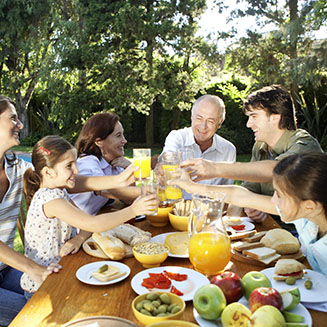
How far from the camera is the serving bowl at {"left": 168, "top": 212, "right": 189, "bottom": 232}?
→ 2172mm

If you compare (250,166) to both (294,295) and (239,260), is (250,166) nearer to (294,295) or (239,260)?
Result: (239,260)

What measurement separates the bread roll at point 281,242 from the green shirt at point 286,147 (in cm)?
93

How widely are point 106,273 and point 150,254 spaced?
222mm

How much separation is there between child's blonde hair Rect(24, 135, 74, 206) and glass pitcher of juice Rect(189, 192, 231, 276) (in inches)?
43.8

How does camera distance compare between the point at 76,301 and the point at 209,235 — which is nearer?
the point at 76,301

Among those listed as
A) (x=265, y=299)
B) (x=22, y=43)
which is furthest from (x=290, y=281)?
(x=22, y=43)

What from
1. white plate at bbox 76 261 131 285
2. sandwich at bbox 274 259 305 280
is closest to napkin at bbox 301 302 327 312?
sandwich at bbox 274 259 305 280

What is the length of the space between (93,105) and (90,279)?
39.5 feet

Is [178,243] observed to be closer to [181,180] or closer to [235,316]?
[181,180]

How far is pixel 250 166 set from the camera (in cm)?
267

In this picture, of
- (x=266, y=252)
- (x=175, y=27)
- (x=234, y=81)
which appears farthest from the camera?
(x=234, y=81)

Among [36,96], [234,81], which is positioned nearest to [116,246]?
[234,81]

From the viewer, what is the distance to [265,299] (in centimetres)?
111

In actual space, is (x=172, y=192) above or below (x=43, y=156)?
below
